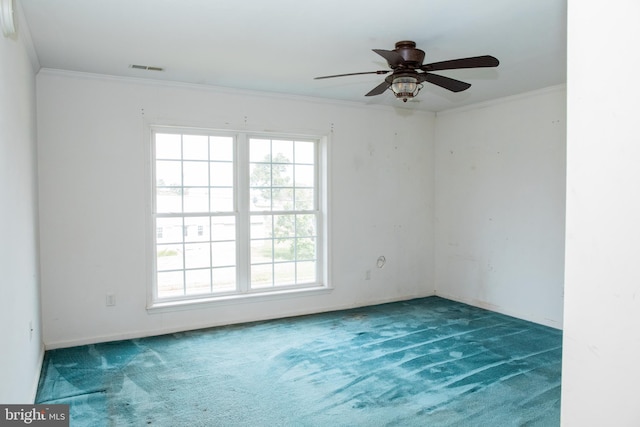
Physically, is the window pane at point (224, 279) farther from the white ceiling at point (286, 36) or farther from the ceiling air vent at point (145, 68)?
the ceiling air vent at point (145, 68)

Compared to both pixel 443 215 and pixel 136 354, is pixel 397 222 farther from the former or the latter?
pixel 136 354

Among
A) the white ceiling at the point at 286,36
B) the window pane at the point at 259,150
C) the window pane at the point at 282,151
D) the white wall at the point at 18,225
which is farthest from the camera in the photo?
the window pane at the point at 282,151

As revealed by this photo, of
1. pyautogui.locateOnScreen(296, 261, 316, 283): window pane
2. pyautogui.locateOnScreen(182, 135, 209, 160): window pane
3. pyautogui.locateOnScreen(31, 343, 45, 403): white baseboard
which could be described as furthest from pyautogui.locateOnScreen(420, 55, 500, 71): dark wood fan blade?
pyautogui.locateOnScreen(31, 343, 45, 403): white baseboard

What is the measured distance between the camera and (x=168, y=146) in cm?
437

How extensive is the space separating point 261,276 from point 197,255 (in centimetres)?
76

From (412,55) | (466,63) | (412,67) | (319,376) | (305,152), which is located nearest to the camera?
(466,63)

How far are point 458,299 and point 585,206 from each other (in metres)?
5.16

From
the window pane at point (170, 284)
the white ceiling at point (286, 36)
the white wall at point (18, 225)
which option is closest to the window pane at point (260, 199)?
the window pane at point (170, 284)

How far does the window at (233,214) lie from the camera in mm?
4391

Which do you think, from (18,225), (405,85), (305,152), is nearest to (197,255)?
(305,152)

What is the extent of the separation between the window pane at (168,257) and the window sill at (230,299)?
0.36 metres

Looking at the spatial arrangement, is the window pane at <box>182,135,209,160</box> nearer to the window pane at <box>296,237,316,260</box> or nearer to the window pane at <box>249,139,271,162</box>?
the window pane at <box>249,139,271,162</box>

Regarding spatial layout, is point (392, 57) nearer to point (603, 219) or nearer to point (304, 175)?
point (603, 219)
